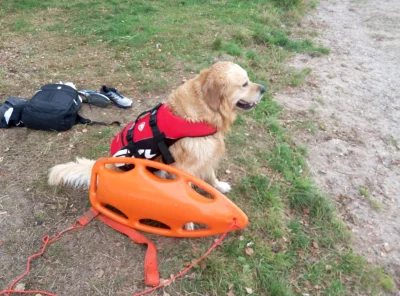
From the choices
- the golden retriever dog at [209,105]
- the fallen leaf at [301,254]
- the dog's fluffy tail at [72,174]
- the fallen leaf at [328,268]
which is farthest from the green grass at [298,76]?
the dog's fluffy tail at [72,174]

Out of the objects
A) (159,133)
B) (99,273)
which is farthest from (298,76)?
(99,273)

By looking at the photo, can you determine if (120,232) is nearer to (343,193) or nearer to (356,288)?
(356,288)

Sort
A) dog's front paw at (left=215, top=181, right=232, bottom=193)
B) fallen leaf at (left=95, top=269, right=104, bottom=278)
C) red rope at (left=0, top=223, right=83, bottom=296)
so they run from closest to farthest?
red rope at (left=0, top=223, right=83, bottom=296), fallen leaf at (left=95, top=269, right=104, bottom=278), dog's front paw at (left=215, top=181, right=232, bottom=193)

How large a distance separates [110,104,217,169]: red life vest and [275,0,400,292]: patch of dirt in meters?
1.88

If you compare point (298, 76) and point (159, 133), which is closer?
point (159, 133)

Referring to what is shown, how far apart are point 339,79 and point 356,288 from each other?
4.26 metres

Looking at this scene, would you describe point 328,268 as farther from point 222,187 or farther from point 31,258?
point 31,258

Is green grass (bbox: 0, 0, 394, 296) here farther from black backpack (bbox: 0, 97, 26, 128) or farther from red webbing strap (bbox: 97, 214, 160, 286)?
black backpack (bbox: 0, 97, 26, 128)

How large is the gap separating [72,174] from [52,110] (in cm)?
112

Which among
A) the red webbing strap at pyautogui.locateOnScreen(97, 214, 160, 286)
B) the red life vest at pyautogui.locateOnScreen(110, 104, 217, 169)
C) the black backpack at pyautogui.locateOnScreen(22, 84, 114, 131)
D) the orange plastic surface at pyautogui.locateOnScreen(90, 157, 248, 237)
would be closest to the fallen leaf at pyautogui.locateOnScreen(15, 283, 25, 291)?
the red webbing strap at pyautogui.locateOnScreen(97, 214, 160, 286)

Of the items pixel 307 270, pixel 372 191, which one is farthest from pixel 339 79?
pixel 307 270

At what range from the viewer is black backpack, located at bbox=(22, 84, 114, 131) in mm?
4113

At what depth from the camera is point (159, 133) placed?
9.57ft

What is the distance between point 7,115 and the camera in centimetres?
421
